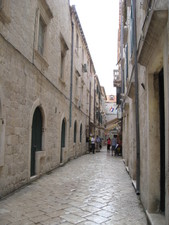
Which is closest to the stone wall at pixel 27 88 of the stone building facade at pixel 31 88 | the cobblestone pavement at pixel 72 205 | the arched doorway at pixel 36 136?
the stone building facade at pixel 31 88

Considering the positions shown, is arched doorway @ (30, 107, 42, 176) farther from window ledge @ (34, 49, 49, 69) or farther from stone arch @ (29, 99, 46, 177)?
window ledge @ (34, 49, 49, 69)

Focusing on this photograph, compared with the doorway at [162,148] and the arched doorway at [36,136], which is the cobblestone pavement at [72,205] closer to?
the doorway at [162,148]

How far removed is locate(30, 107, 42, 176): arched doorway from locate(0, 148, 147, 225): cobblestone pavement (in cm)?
82

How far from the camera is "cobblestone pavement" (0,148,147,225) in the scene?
4.12m

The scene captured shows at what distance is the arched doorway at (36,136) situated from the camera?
26.0ft

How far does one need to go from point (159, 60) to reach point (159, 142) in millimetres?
1425

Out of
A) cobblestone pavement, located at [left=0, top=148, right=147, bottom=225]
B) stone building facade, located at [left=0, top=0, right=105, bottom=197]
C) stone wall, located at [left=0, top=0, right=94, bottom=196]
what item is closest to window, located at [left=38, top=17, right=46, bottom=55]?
stone building facade, located at [left=0, top=0, right=105, bottom=197]

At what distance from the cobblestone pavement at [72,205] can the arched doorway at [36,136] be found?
818 mm

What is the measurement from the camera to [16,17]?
244 inches

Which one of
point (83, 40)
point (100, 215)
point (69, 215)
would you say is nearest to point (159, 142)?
point (100, 215)

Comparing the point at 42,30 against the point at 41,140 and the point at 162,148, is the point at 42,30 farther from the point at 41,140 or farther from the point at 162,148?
the point at 162,148

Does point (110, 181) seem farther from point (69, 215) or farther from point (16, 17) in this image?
point (16, 17)

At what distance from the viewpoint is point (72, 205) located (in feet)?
16.4

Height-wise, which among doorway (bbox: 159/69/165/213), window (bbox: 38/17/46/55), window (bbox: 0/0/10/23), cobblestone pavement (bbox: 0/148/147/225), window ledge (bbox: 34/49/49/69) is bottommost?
cobblestone pavement (bbox: 0/148/147/225)
